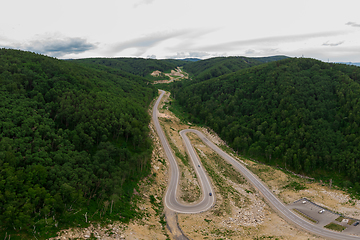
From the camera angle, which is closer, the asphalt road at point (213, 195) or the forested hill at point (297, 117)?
the asphalt road at point (213, 195)

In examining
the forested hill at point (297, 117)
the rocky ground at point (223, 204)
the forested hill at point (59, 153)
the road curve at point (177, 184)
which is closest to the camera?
the forested hill at point (59, 153)

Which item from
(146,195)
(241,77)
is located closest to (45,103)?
(146,195)

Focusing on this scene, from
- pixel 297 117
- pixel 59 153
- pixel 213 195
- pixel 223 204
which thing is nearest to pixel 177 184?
pixel 213 195

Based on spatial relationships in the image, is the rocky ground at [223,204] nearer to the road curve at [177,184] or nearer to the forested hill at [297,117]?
the road curve at [177,184]

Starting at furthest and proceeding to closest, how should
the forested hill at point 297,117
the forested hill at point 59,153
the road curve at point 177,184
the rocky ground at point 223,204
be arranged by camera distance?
1. the forested hill at point 297,117
2. the road curve at point 177,184
3. the rocky ground at point 223,204
4. the forested hill at point 59,153

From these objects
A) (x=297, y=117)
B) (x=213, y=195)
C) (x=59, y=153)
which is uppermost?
(x=297, y=117)

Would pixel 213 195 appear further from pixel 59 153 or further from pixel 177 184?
pixel 59 153

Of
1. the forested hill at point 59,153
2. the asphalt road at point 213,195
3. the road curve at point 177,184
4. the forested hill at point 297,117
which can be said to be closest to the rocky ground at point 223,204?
the road curve at point 177,184
